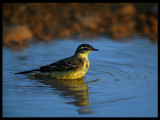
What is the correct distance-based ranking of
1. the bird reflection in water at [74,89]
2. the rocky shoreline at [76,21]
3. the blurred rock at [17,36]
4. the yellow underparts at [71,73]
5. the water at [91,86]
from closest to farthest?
the water at [91,86] → the bird reflection in water at [74,89] → the yellow underparts at [71,73] → the blurred rock at [17,36] → the rocky shoreline at [76,21]

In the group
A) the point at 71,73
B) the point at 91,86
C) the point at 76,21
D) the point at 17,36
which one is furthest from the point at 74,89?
the point at 76,21

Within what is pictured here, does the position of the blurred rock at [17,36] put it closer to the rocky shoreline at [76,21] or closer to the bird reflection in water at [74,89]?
A: the rocky shoreline at [76,21]

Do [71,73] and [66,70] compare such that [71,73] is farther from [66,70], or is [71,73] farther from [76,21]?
[76,21]

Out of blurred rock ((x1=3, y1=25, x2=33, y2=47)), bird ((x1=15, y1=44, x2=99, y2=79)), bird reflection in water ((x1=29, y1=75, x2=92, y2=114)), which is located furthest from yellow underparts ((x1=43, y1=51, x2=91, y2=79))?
blurred rock ((x1=3, y1=25, x2=33, y2=47))

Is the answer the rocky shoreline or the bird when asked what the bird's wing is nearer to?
the bird

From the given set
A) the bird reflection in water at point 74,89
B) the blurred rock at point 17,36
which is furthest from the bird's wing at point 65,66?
the blurred rock at point 17,36

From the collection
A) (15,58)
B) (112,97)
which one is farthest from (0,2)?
(112,97)

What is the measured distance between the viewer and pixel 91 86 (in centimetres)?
814

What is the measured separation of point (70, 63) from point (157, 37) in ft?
18.2

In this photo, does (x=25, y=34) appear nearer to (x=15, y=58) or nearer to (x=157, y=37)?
(x=15, y=58)

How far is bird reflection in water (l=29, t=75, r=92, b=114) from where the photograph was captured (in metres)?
6.83

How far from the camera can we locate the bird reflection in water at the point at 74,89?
6.83 meters

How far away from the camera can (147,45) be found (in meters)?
12.2

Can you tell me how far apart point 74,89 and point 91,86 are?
451mm
